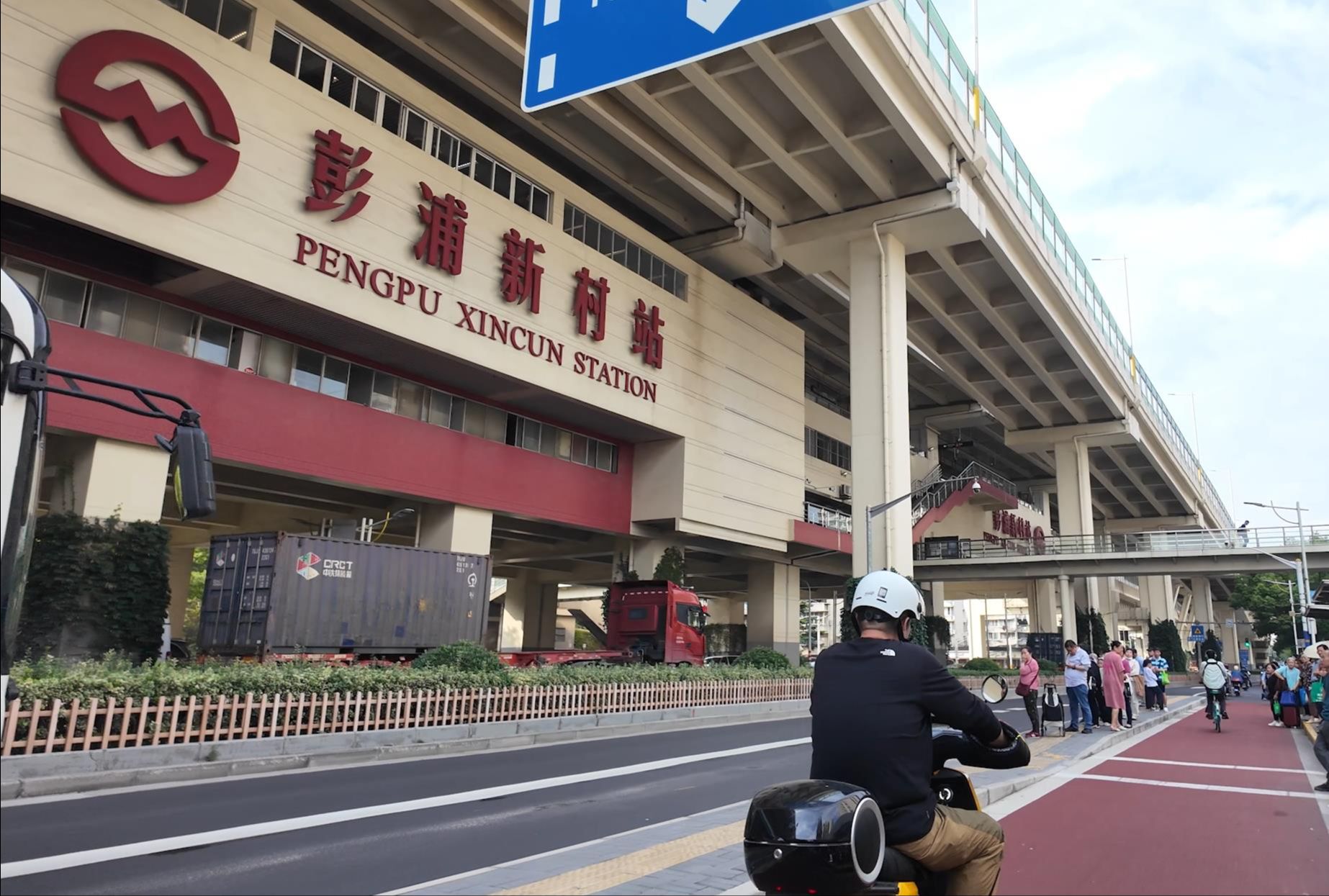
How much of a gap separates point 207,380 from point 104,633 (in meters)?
5.89

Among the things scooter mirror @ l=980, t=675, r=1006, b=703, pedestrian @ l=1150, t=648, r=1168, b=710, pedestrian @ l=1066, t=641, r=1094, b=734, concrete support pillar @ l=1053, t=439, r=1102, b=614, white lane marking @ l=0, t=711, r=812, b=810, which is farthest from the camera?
concrete support pillar @ l=1053, t=439, r=1102, b=614

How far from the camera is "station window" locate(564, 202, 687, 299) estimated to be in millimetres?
28578

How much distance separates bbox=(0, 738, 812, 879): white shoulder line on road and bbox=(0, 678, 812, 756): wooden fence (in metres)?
1.98

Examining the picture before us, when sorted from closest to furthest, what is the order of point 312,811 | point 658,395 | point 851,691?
point 851,691, point 312,811, point 658,395

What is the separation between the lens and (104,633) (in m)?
17.5

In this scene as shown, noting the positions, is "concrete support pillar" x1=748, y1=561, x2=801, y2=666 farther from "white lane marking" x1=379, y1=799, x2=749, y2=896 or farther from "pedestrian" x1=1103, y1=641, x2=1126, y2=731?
"white lane marking" x1=379, y1=799, x2=749, y2=896

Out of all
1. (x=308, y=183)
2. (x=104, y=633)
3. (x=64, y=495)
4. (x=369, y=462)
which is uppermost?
(x=308, y=183)

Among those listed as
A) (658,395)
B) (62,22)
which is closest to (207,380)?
(62,22)

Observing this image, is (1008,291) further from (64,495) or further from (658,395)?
(64,495)

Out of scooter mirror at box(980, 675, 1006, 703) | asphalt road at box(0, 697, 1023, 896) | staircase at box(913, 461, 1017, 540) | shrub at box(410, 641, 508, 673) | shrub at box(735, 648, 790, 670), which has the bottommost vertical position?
asphalt road at box(0, 697, 1023, 896)

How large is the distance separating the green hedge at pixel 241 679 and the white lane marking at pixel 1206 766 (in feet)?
30.6

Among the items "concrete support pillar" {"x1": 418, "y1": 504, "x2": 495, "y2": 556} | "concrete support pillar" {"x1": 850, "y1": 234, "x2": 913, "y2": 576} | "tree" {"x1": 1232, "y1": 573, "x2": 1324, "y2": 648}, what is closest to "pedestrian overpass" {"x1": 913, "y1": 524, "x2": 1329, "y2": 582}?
"concrete support pillar" {"x1": 850, "y1": 234, "x2": 913, "y2": 576}

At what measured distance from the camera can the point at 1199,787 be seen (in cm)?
1055

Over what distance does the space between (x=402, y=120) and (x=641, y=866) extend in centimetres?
2162
